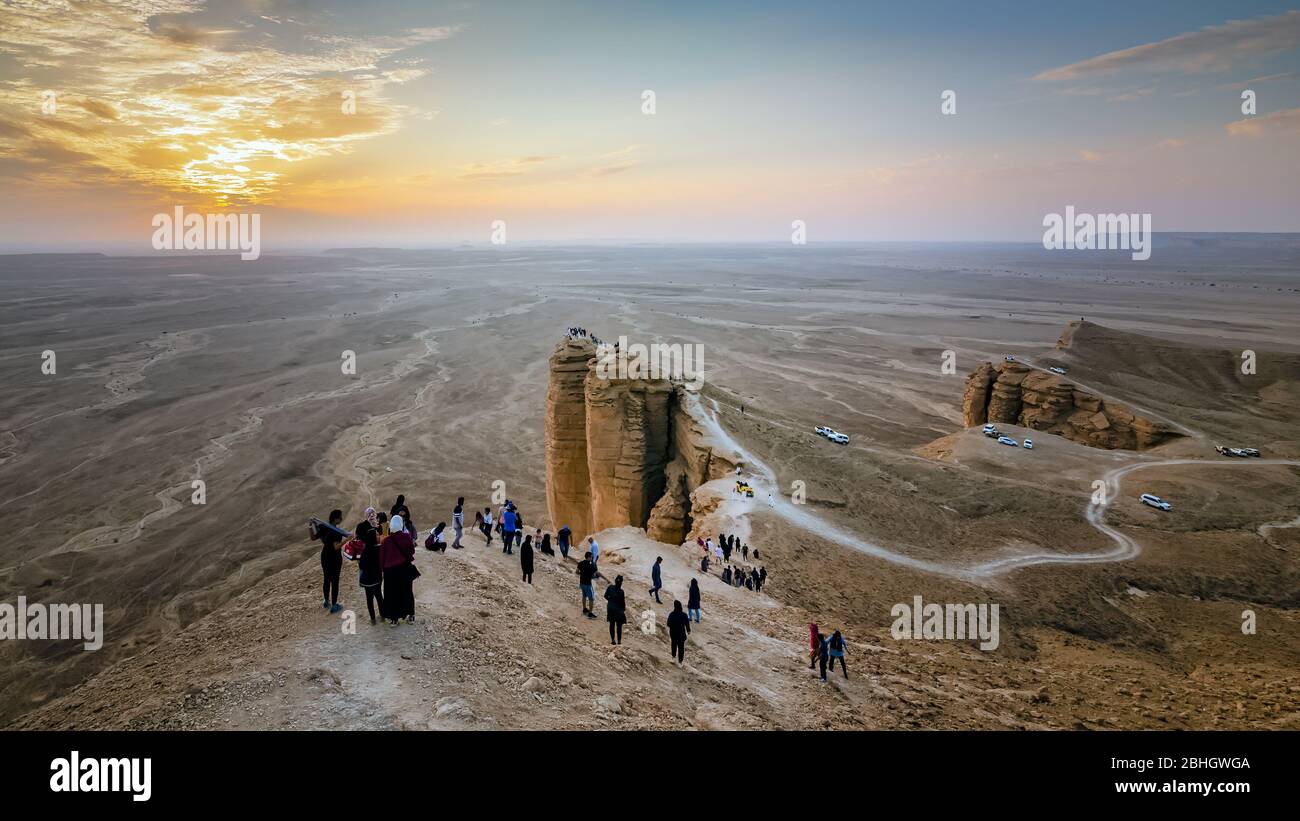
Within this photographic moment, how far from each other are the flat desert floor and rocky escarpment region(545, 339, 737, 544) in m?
3.26

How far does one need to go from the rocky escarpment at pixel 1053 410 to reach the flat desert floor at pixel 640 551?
3112 mm

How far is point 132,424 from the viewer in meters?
62.7

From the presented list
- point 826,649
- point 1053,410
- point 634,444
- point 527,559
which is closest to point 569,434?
point 634,444

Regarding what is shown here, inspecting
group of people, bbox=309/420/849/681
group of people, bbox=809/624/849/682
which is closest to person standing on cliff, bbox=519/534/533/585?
group of people, bbox=309/420/849/681

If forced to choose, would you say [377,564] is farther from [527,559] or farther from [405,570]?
[527,559]

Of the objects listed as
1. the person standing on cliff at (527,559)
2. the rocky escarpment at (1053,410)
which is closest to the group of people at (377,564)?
the person standing on cliff at (527,559)

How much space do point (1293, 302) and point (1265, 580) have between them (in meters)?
194

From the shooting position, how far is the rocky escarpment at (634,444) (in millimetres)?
31484

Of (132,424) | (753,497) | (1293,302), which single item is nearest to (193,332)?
(132,424)

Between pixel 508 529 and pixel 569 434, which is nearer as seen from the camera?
pixel 508 529

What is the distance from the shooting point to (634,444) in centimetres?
3206

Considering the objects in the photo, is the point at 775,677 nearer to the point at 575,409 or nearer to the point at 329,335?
the point at 575,409

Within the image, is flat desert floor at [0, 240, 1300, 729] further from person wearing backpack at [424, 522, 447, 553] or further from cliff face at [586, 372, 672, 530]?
cliff face at [586, 372, 672, 530]

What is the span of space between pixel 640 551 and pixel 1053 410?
44.3 m
